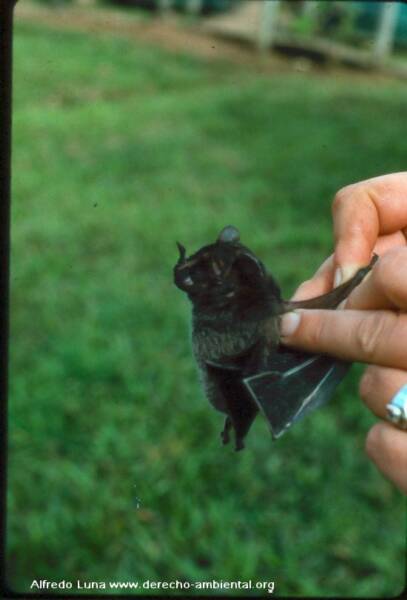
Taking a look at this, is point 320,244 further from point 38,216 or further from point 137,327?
point 38,216

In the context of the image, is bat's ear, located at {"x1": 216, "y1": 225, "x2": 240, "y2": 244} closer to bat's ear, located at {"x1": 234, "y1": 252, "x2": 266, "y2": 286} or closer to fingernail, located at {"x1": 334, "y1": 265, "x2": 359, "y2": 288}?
bat's ear, located at {"x1": 234, "y1": 252, "x2": 266, "y2": 286}

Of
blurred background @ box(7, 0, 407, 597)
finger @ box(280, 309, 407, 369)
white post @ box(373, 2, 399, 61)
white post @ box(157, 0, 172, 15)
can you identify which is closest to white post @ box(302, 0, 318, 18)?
blurred background @ box(7, 0, 407, 597)

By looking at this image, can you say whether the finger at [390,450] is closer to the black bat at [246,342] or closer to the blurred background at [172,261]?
the black bat at [246,342]

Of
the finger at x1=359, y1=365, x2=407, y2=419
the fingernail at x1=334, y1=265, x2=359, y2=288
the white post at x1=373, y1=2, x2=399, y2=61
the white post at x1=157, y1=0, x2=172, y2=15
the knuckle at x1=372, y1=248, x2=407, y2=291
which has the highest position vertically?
the knuckle at x1=372, y1=248, x2=407, y2=291

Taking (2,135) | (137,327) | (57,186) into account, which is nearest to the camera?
(2,135)

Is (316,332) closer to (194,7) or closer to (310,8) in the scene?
(310,8)

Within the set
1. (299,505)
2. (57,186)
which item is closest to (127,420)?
(299,505)

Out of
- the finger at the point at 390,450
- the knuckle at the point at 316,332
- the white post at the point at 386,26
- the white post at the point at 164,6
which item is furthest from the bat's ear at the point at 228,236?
the white post at the point at 164,6
